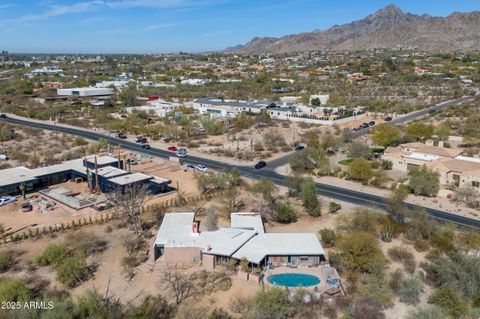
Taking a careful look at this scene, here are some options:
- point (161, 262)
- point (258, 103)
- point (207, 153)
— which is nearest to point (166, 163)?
point (207, 153)

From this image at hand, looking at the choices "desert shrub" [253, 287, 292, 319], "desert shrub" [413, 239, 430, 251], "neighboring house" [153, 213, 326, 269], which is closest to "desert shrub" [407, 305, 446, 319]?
"desert shrub" [253, 287, 292, 319]

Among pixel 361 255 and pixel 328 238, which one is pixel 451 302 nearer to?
pixel 361 255

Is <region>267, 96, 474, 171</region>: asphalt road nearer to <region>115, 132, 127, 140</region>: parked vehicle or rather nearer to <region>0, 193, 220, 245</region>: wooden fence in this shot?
<region>0, 193, 220, 245</region>: wooden fence

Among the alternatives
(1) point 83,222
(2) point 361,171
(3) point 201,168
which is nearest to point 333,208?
(2) point 361,171

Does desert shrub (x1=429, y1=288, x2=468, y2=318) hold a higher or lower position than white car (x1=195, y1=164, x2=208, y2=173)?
lower

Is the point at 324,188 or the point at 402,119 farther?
the point at 402,119


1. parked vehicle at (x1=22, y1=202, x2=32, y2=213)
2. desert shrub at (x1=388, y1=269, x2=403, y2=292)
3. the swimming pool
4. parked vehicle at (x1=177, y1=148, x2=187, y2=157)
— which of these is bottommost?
the swimming pool
